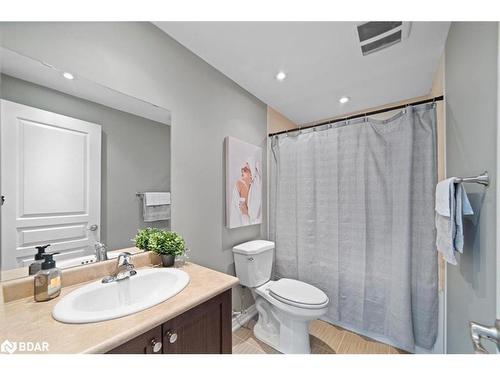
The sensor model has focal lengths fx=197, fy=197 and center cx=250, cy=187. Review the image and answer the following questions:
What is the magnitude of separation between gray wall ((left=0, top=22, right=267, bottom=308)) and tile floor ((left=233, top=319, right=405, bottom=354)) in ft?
0.91

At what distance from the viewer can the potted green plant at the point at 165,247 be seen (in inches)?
43.8

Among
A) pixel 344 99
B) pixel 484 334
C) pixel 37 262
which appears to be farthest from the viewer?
pixel 344 99

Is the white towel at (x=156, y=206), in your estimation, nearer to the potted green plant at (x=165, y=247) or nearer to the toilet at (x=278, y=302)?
the potted green plant at (x=165, y=247)

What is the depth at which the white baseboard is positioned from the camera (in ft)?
5.81

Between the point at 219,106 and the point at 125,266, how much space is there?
1.34 meters

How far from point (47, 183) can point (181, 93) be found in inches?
36.1

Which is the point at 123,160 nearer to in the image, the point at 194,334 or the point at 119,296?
the point at 119,296

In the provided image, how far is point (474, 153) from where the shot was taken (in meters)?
0.84

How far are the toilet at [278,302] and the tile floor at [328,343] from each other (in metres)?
0.08

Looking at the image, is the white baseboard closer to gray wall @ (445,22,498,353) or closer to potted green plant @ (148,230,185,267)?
potted green plant @ (148,230,185,267)

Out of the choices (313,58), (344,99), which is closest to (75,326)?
(313,58)

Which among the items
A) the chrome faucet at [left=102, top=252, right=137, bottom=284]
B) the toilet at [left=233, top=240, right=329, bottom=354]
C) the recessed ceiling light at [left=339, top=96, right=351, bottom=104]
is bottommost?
the toilet at [left=233, top=240, right=329, bottom=354]

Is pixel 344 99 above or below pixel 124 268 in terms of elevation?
above

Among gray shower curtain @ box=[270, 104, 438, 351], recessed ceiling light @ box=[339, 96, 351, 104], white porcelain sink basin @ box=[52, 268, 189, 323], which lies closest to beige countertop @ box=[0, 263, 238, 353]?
white porcelain sink basin @ box=[52, 268, 189, 323]
